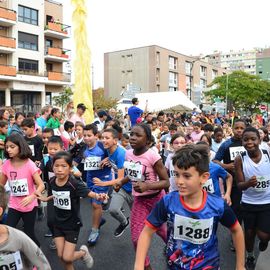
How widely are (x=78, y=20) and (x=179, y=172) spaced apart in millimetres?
12175

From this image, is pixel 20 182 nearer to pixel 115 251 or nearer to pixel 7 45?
pixel 115 251

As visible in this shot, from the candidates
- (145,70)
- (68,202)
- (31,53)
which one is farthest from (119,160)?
(145,70)

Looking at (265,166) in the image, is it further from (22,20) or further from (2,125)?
(22,20)

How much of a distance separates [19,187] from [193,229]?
2482 mm

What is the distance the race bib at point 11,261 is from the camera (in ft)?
7.72

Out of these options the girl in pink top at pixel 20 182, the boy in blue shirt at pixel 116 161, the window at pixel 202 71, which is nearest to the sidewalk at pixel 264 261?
the boy in blue shirt at pixel 116 161

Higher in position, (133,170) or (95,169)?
(133,170)

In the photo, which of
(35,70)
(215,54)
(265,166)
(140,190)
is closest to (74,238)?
(140,190)

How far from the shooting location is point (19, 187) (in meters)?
4.18

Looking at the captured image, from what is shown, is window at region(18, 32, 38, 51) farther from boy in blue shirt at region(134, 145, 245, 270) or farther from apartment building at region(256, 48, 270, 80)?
apartment building at region(256, 48, 270, 80)

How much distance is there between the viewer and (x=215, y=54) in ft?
447

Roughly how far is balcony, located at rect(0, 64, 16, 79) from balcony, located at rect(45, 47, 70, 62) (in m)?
5.01

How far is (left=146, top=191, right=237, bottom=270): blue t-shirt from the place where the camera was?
2.42m

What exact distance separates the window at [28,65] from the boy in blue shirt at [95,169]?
31.9m
